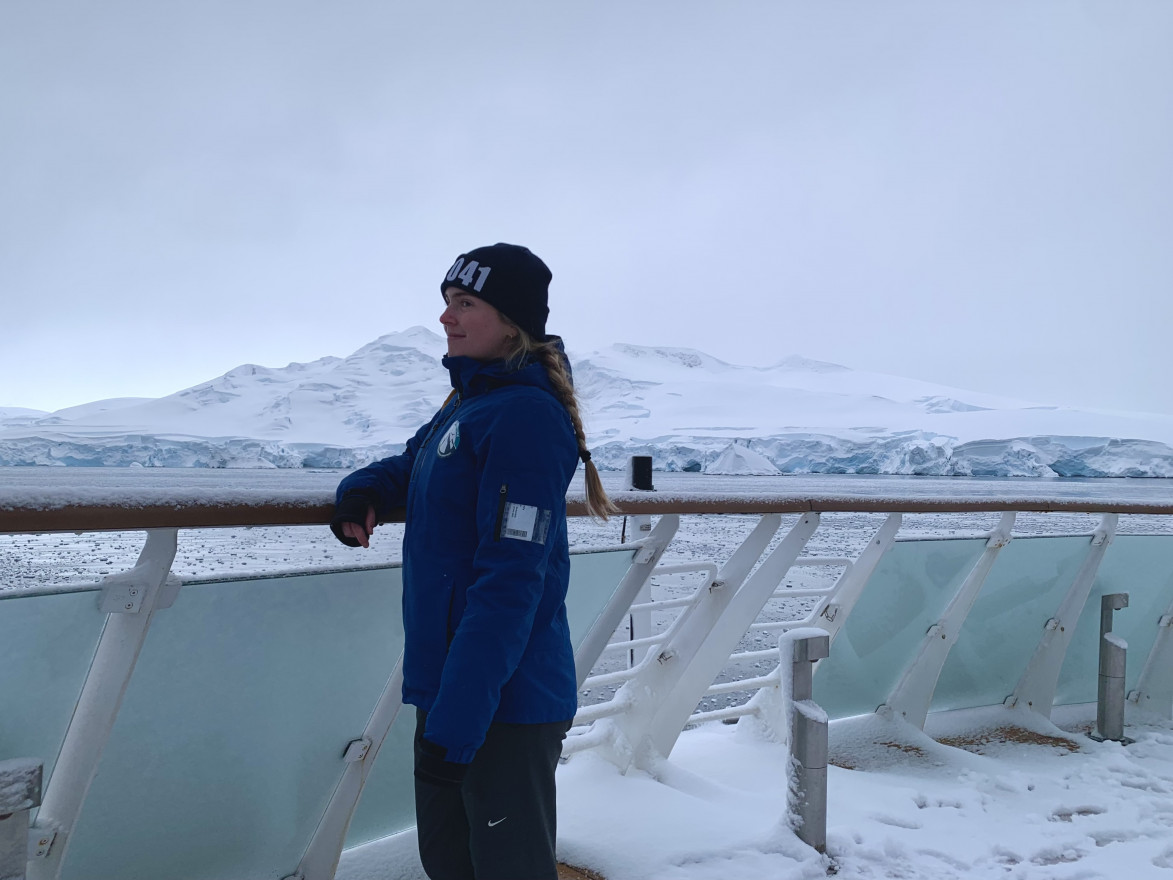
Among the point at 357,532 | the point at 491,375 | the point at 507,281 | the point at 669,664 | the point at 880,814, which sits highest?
the point at 507,281

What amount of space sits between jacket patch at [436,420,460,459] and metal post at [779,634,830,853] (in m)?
1.12

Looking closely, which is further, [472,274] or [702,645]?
[702,645]

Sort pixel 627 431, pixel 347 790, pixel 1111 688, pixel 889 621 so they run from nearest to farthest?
pixel 347 790 → pixel 889 621 → pixel 1111 688 → pixel 627 431

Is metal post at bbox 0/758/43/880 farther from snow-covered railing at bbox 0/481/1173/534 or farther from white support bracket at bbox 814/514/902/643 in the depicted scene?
white support bracket at bbox 814/514/902/643

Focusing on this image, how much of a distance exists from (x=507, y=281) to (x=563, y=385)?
7.7 inches

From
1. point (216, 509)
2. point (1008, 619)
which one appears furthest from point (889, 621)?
point (216, 509)

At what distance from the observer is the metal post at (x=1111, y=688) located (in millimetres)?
3178

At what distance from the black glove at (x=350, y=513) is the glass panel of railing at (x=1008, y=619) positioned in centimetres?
268

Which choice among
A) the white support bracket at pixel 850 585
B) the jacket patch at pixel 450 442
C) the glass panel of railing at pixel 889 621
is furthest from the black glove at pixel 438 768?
the glass panel of railing at pixel 889 621

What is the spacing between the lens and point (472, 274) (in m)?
1.39

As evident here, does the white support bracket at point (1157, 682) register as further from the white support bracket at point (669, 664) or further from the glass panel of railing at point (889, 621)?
the white support bracket at point (669, 664)

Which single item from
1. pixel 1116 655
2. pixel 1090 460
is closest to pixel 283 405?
pixel 1090 460

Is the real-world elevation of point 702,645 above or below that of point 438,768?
below

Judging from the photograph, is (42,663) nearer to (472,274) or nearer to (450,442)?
(450,442)
